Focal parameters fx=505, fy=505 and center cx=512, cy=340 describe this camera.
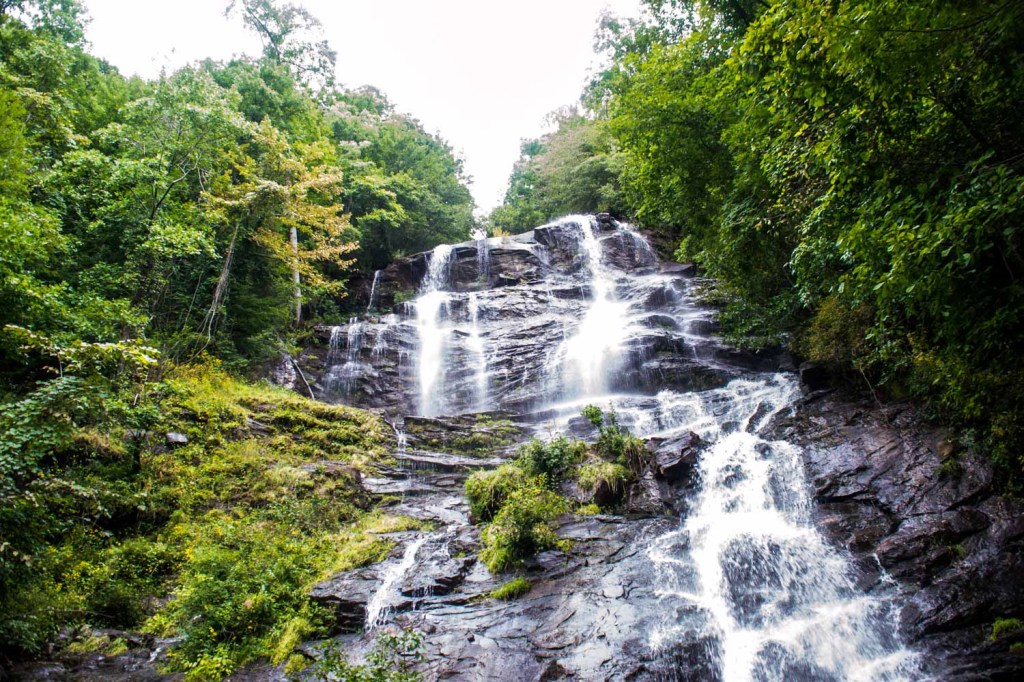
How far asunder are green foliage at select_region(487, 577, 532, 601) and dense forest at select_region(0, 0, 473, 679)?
239 centimetres

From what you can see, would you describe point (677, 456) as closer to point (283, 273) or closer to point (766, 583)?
point (766, 583)

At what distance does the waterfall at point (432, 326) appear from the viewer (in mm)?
16391

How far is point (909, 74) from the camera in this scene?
4672 mm

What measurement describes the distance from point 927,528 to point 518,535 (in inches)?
209

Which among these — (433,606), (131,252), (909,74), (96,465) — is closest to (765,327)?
(909,74)

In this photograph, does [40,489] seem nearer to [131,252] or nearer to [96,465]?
[96,465]

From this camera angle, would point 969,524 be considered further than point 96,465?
No

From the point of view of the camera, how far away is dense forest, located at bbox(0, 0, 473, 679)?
5.77m

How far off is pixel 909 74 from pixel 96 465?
39.6 ft

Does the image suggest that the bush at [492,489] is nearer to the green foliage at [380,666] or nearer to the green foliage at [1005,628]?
the green foliage at [380,666]

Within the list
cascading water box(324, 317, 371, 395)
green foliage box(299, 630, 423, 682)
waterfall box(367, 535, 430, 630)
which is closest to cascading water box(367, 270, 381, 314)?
cascading water box(324, 317, 371, 395)

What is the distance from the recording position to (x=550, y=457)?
9.98 m

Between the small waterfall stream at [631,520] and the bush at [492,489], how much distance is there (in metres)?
0.47

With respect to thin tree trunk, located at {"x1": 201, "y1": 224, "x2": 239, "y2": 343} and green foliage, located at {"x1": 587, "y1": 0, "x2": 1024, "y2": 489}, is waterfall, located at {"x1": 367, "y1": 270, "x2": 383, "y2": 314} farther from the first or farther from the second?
green foliage, located at {"x1": 587, "y1": 0, "x2": 1024, "y2": 489}
